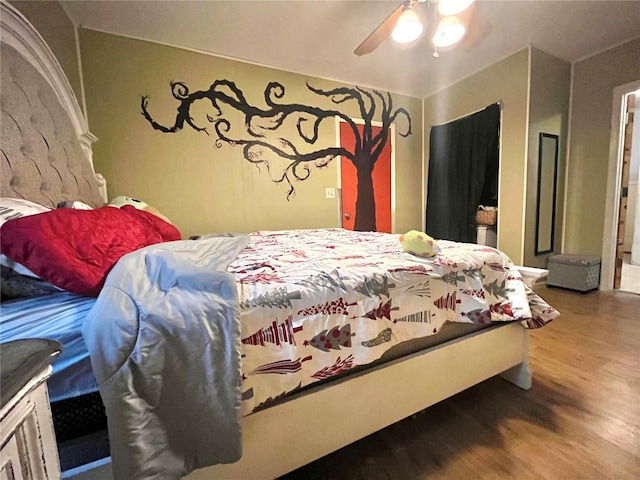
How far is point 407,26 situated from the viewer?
1763 millimetres

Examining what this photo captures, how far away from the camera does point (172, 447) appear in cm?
67

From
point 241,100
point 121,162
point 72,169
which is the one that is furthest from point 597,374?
point 121,162

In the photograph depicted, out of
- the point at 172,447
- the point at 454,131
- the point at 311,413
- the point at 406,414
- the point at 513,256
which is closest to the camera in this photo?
the point at 172,447

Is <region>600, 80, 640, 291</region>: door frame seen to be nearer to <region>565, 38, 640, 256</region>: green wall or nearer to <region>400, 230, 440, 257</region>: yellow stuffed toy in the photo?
<region>565, 38, 640, 256</region>: green wall

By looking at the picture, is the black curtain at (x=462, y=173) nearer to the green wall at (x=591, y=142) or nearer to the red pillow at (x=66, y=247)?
the green wall at (x=591, y=142)

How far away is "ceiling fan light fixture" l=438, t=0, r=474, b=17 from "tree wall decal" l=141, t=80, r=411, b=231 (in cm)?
166

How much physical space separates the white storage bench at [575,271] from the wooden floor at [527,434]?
1.39 m

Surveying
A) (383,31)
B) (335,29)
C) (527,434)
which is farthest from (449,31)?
(527,434)

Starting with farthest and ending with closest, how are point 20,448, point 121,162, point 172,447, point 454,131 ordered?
1. point 454,131
2. point 121,162
3. point 172,447
4. point 20,448

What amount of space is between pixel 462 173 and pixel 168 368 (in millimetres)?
3668

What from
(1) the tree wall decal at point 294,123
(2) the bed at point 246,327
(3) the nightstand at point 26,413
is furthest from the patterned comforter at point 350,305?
(1) the tree wall decal at point 294,123

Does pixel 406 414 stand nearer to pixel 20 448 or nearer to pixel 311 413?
pixel 311 413

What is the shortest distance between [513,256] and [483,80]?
6.50 ft

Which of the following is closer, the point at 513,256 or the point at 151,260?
the point at 151,260
